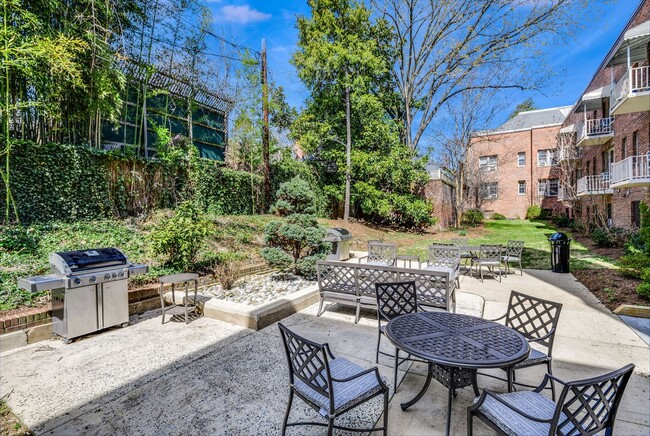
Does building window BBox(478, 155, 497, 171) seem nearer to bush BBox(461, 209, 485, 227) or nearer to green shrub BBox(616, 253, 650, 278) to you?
bush BBox(461, 209, 485, 227)

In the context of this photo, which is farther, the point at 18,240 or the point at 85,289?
the point at 18,240

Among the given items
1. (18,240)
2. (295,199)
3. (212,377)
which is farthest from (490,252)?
(18,240)

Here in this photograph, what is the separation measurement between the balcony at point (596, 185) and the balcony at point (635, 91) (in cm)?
445

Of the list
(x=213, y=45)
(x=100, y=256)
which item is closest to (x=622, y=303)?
(x=100, y=256)

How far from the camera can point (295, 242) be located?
6305mm

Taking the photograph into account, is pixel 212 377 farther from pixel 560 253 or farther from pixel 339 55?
pixel 339 55

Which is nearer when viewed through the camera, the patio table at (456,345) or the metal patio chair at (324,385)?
the metal patio chair at (324,385)

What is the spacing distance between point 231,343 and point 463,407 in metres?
2.58

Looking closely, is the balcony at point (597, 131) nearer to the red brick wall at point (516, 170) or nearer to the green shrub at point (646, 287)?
the red brick wall at point (516, 170)

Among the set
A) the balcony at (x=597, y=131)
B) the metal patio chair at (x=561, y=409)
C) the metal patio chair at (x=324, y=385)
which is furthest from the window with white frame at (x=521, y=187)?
the metal patio chair at (x=324, y=385)

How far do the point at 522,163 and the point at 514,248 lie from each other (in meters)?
23.2

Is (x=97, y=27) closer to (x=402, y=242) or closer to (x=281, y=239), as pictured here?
(x=281, y=239)

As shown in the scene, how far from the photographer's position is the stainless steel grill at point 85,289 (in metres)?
3.51

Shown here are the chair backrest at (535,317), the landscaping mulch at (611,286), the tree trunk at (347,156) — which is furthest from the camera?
the tree trunk at (347,156)
